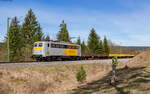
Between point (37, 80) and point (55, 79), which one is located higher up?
point (37, 80)

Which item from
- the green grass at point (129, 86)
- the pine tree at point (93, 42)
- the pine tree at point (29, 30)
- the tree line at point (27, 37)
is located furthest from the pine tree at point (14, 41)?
the green grass at point (129, 86)

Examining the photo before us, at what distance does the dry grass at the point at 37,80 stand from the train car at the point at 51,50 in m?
4.75

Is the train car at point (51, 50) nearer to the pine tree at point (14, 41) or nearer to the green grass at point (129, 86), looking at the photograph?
the green grass at point (129, 86)

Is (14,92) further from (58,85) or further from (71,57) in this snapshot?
(71,57)

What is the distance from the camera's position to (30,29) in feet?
163

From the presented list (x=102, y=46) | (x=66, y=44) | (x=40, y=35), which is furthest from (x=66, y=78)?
(x=102, y=46)

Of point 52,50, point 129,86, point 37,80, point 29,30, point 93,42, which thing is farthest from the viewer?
point 93,42

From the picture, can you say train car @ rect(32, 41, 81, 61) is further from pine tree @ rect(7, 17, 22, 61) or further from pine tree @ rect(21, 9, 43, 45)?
pine tree @ rect(21, 9, 43, 45)

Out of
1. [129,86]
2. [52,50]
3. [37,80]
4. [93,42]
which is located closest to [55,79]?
[37,80]

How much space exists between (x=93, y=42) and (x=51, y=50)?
3791 centimetres

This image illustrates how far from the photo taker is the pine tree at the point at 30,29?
4916cm

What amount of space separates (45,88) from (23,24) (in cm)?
3708

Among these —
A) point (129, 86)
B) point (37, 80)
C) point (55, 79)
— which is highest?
point (129, 86)

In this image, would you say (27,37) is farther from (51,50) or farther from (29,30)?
(51,50)
